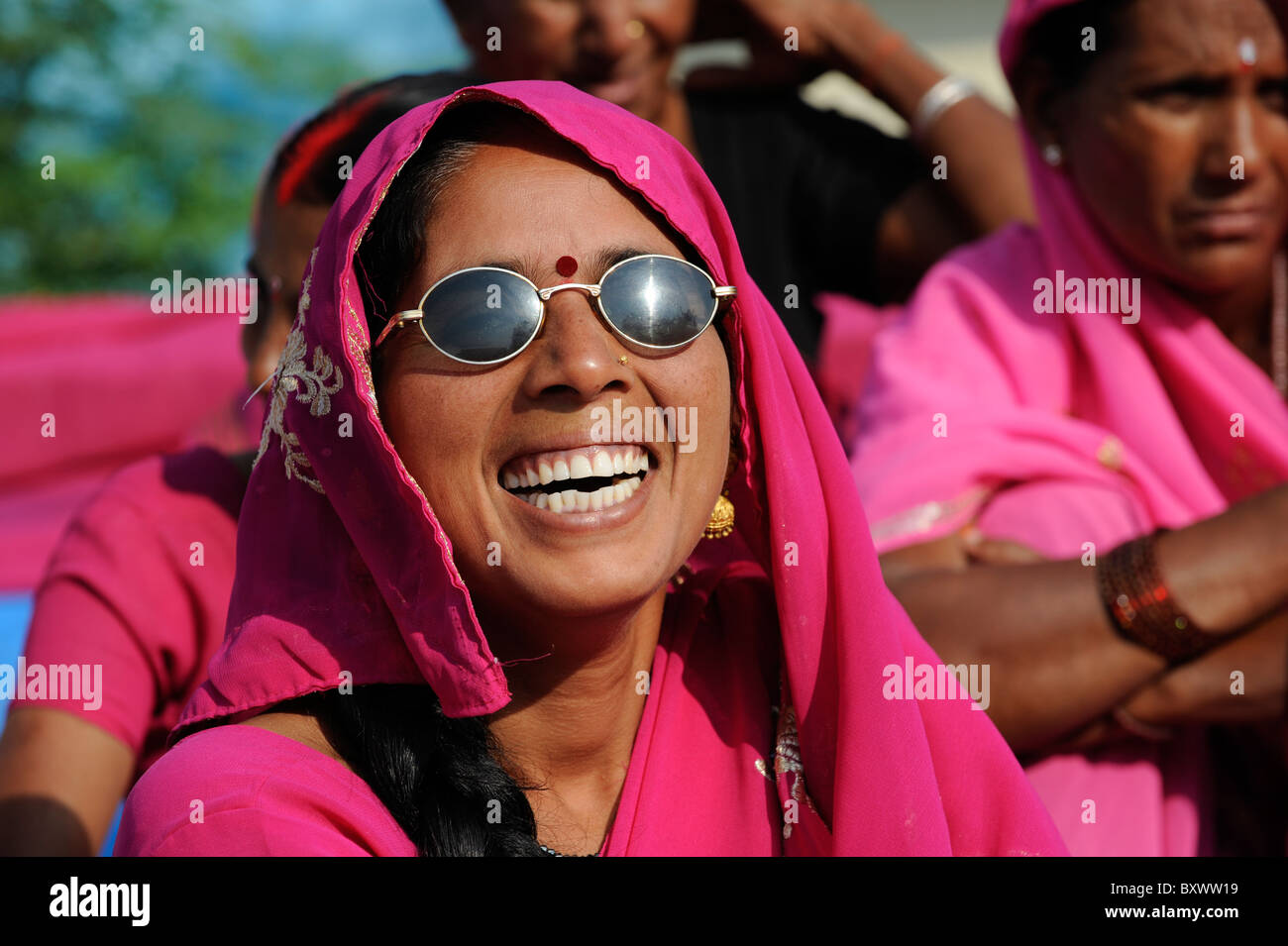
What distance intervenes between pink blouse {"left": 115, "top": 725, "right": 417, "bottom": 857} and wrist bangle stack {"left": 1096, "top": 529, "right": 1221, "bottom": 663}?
1393 mm

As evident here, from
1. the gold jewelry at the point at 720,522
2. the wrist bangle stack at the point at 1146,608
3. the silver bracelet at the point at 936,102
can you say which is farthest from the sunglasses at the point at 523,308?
the silver bracelet at the point at 936,102

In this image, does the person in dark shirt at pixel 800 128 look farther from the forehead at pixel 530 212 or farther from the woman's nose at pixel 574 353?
the woman's nose at pixel 574 353

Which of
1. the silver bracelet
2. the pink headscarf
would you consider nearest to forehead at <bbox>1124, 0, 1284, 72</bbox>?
the silver bracelet

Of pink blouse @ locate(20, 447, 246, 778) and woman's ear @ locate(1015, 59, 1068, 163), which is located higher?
woman's ear @ locate(1015, 59, 1068, 163)

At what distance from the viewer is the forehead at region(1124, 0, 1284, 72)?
9.89ft

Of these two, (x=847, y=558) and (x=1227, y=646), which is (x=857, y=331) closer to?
(x=1227, y=646)

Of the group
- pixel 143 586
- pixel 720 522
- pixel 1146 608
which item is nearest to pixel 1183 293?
pixel 1146 608

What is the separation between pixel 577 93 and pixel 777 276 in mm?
2049

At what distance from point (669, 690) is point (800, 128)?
253cm

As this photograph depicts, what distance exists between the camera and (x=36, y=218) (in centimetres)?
1145

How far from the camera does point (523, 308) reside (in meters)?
1.83

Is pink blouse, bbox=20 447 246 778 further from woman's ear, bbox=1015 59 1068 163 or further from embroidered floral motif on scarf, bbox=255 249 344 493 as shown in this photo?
woman's ear, bbox=1015 59 1068 163

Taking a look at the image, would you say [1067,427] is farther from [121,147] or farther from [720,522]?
[121,147]
